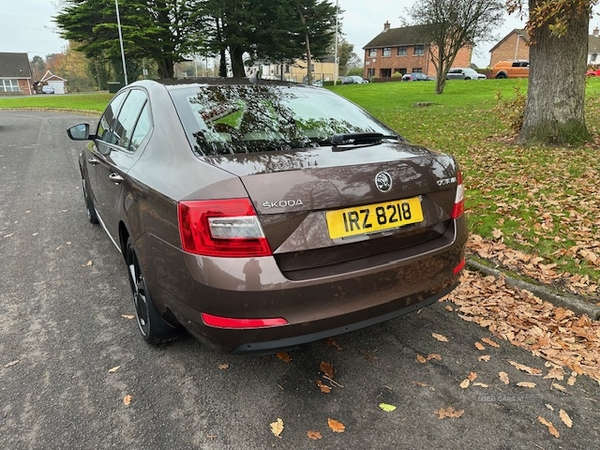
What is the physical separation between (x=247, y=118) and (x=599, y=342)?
268 cm

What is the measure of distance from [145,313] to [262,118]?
1437mm

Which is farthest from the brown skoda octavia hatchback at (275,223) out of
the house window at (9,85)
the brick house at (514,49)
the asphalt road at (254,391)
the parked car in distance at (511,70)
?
the house window at (9,85)

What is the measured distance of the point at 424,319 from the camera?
3164 mm

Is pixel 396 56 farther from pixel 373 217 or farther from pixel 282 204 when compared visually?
pixel 282 204

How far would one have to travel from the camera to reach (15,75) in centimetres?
8075

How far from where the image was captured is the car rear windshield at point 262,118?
2404 mm

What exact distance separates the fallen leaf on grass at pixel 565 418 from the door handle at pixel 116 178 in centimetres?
286

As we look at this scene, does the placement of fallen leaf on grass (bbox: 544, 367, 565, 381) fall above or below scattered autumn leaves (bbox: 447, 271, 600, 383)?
below

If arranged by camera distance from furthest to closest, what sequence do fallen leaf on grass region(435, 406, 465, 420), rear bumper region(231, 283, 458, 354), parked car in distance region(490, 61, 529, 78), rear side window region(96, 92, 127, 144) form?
parked car in distance region(490, 61, 529, 78)
rear side window region(96, 92, 127, 144)
fallen leaf on grass region(435, 406, 465, 420)
rear bumper region(231, 283, 458, 354)

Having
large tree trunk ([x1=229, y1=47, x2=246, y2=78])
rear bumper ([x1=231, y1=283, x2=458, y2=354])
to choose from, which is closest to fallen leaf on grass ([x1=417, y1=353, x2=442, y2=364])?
rear bumper ([x1=231, y1=283, x2=458, y2=354])

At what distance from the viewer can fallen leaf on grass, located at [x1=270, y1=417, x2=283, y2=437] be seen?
6.98 ft

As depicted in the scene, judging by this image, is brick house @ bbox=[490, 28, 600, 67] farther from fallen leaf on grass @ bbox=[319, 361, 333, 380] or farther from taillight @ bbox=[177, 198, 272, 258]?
taillight @ bbox=[177, 198, 272, 258]

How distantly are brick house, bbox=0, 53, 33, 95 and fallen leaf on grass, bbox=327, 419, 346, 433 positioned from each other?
96314mm

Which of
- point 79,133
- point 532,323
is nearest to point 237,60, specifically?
point 79,133
